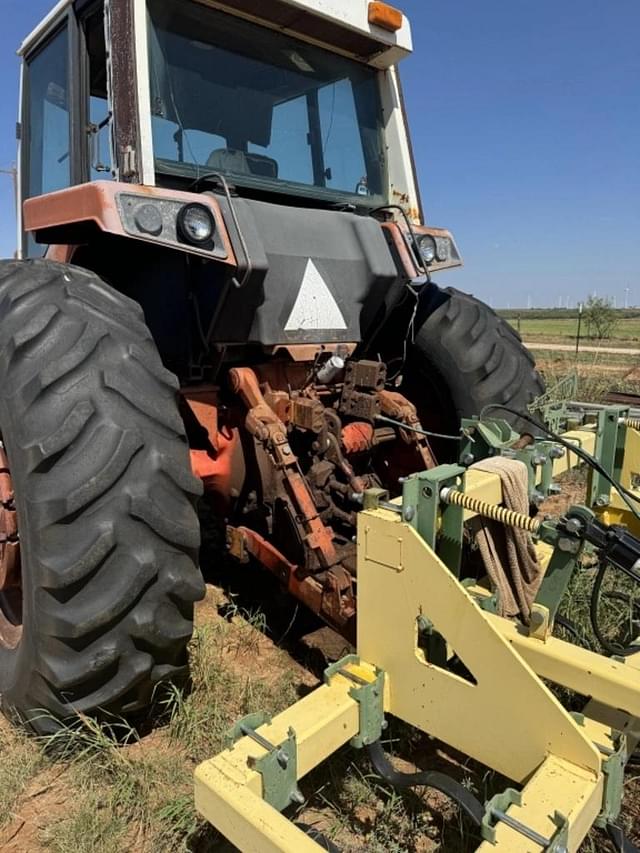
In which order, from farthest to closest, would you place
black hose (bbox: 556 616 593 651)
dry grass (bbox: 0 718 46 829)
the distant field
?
the distant field
black hose (bbox: 556 616 593 651)
dry grass (bbox: 0 718 46 829)

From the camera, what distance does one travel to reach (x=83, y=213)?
2334 millimetres

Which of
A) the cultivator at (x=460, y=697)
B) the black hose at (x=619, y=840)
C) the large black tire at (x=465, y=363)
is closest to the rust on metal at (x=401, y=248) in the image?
the large black tire at (x=465, y=363)

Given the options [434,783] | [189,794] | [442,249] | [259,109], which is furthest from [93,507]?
[442,249]

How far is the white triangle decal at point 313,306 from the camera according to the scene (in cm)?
282

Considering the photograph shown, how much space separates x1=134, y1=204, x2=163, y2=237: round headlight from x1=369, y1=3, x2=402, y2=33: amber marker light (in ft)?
5.63

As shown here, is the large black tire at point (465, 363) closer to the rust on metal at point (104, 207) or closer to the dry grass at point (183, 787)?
the rust on metal at point (104, 207)

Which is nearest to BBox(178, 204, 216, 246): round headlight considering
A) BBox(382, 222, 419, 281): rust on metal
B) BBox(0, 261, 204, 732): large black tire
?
BBox(0, 261, 204, 732): large black tire

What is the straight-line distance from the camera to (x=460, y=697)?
1.76 m

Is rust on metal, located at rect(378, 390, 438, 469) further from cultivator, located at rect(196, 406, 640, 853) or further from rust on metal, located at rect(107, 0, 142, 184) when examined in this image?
rust on metal, located at rect(107, 0, 142, 184)

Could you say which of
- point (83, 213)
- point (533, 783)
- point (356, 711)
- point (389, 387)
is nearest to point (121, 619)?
point (356, 711)

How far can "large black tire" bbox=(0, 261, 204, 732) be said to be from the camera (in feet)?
6.32

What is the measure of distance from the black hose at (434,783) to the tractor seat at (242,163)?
2266 millimetres

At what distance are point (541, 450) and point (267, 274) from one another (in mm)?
1210

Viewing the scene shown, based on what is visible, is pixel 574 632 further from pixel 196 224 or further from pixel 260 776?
pixel 196 224
